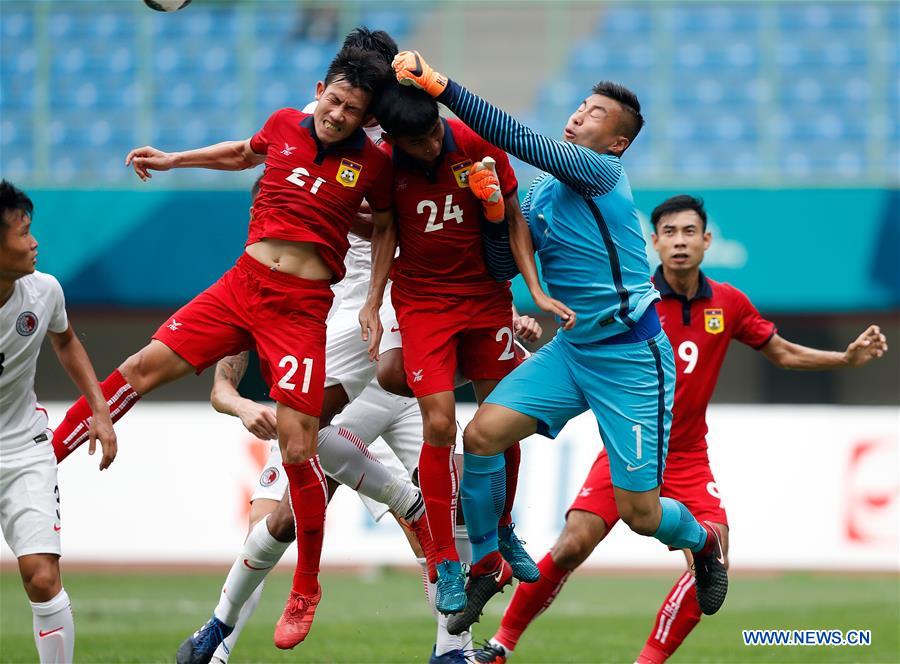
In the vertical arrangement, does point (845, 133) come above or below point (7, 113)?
above

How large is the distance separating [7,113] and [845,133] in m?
10.7

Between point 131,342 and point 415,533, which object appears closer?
point 415,533

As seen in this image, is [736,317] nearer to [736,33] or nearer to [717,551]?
[717,551]

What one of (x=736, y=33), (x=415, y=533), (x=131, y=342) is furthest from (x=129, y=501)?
(x=736, y=33)

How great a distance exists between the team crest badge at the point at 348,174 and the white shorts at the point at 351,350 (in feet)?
3.05

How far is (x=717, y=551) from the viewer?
7.14 meters

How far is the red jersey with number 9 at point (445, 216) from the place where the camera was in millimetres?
6488

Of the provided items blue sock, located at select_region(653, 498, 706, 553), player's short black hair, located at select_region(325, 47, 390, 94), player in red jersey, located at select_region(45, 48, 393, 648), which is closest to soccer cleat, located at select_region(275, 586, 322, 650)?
player in red jersey, located at select_region(45, 48, 393, 648)

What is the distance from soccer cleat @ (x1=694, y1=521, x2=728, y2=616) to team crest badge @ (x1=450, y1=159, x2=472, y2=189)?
2.32 metres

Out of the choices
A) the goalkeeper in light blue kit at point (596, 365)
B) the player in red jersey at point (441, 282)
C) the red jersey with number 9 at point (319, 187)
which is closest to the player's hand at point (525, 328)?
the player in red jersey at point (441, 282)

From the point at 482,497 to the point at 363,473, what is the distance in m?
1.01

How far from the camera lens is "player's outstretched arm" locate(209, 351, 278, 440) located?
6.74 m

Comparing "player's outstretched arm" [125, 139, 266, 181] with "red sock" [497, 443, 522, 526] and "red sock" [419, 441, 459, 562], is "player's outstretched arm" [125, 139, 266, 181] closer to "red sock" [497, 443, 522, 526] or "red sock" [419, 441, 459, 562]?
"red sock" [419, 441, 459, 562]

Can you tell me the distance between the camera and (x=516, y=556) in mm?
6906
